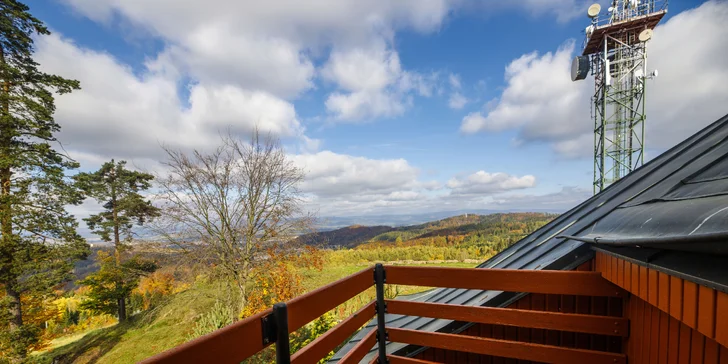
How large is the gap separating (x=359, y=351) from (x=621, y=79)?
19122 mm

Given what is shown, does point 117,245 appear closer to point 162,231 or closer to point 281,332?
point 162,231

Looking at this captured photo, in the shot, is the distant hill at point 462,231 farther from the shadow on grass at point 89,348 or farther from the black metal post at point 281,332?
the shadow on grass at point 89,348

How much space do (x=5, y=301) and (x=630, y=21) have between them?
2863 centimetres

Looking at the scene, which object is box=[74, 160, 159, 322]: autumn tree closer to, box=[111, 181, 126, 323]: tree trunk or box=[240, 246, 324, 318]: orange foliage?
box=[111, 181, 126, 323]: tree trunk

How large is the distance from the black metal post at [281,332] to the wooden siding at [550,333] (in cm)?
170

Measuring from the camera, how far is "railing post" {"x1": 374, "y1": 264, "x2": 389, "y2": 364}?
2.38m

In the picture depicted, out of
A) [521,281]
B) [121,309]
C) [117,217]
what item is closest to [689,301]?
[521,281]

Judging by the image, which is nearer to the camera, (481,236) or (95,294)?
(95,294)

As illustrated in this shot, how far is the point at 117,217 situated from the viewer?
685 inches

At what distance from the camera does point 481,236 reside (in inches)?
1013

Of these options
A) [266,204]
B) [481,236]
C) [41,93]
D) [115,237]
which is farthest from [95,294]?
[481,236]

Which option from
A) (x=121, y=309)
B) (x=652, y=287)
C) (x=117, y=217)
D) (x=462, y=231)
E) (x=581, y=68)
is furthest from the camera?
(x=462, y=231)

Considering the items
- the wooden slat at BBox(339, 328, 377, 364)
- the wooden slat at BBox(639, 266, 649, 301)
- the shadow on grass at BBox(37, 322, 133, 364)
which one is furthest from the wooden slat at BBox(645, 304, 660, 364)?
the shadow on grass at BBox(37, 322, 133, 364)

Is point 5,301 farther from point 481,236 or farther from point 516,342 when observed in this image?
point 481,236
